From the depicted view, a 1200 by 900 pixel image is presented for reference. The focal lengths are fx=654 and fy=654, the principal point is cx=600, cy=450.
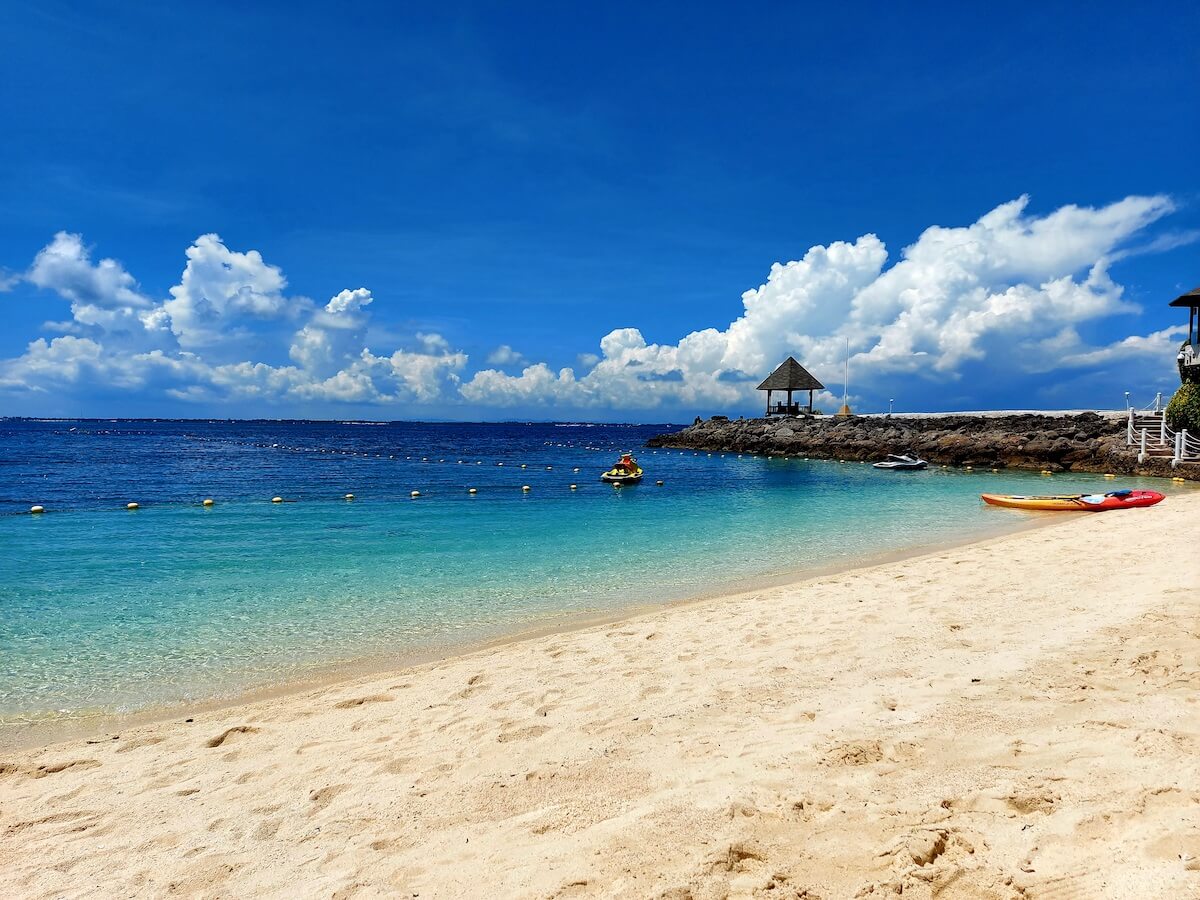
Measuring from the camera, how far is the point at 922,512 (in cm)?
2300

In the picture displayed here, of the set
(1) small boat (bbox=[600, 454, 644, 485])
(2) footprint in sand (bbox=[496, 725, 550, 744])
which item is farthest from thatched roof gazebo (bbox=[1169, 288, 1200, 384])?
(2) footprint in sand (bbox=[496, 725, 550, 744])

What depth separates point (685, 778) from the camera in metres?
4.31

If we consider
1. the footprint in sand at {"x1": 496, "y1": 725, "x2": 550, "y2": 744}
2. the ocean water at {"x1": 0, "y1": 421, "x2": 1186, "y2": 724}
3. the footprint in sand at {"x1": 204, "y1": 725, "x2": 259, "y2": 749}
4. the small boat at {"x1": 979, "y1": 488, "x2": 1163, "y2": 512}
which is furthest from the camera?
the small boat at {"x1": 979, "y1": 488, "x2": 1163, "y2": 512}

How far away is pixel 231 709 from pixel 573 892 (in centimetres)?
532

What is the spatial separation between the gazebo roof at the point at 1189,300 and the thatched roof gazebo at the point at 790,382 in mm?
35804

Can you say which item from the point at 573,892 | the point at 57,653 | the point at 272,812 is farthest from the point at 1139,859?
the point at 57,653

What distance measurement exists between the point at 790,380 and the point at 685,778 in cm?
6569

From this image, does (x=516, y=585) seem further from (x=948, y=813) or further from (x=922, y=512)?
(x=922, y=512)

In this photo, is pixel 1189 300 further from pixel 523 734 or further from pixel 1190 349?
pixel 523 734

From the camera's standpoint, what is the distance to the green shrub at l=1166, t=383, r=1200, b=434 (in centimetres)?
3056

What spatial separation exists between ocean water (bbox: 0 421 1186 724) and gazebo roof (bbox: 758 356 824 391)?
31691mm

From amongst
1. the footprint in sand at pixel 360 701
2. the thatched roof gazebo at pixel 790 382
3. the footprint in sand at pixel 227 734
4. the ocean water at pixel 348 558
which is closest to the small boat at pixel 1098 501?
the ocean water at pixel 348 558

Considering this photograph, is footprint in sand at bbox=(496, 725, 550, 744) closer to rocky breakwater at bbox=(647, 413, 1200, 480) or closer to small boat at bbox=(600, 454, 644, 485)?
small boat at bbox=(600, 454, 644, 485)

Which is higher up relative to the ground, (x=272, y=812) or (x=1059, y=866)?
(x=1059, y=866)
